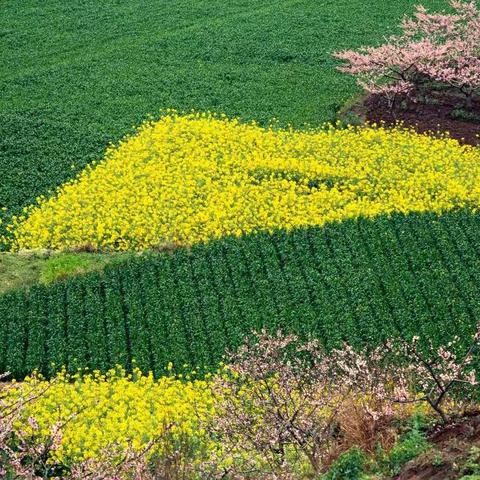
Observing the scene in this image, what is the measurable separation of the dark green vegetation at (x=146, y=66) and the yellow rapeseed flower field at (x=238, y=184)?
1844mm

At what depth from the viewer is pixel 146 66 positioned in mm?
40219

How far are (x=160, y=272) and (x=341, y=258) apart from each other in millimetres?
5146

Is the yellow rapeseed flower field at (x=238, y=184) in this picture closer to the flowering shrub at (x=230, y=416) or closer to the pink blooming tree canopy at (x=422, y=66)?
the pink blooming tree canopy at (x=422, y=66)

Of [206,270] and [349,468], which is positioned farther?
[206,270]

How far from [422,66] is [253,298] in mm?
15766

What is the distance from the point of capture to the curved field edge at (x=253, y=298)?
868 inches

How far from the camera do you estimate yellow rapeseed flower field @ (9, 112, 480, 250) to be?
1065 inches

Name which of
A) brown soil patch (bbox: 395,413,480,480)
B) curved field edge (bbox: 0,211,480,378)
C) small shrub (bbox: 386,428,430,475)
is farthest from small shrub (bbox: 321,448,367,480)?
curved field edge (bbox: 0,211,480,378)

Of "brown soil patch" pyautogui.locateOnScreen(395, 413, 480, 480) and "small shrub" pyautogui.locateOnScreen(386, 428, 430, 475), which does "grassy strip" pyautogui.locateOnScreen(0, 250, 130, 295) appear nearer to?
"small shrub" pyautogui.locateOnScreen(386, 428, 430, 475)

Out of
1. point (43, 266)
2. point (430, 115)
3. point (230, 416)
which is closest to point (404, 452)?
point (230, 416)

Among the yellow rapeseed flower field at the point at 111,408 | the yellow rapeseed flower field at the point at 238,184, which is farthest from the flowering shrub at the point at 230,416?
the yellow rapeseed flower field at the point at 238,184

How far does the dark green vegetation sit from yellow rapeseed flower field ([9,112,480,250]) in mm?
1844

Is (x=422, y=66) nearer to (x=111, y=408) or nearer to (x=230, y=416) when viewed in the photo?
(x=111, y=408)

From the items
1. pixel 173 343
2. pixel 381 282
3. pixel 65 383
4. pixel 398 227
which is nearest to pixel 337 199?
pixel 398 227
